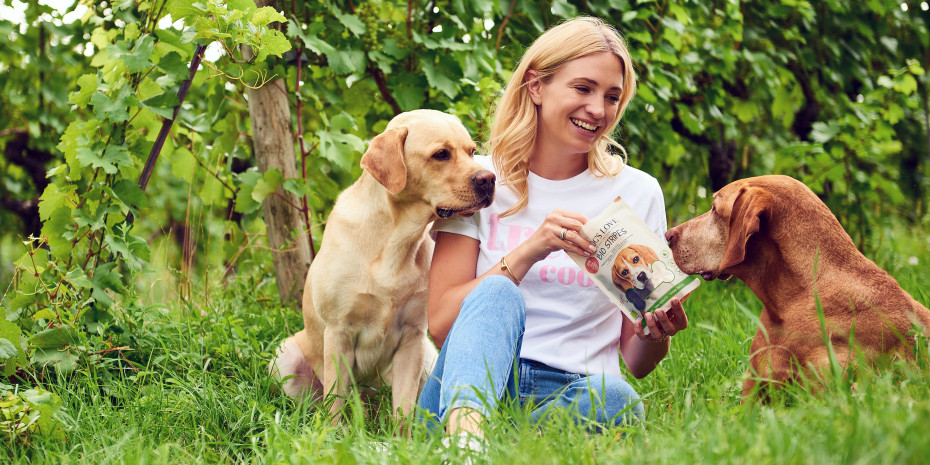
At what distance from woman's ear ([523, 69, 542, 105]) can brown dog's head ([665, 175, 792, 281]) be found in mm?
784

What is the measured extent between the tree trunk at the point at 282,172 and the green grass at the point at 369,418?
234 mm

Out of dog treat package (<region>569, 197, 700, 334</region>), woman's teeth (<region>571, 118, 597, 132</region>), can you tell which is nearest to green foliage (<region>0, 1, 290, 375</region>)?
woman's teeth (<region>571, 118, 597, 132</region>)

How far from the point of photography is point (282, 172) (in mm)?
4176

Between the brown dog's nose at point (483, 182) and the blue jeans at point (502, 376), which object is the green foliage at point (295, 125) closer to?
the blue jeans at point (502, 376)

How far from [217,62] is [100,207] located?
103cm

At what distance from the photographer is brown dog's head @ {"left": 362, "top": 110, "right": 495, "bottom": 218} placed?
2.94 meters

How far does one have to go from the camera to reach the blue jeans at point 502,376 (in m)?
2.37

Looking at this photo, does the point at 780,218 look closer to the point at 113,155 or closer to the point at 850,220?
the point at 113,155

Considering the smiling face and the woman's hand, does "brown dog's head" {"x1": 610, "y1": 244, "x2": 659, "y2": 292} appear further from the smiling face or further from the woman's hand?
the smiling face

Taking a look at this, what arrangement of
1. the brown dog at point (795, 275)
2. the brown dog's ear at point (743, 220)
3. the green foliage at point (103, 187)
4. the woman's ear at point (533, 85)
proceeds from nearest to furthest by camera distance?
the brown dog at point (795, 275) → the brown dog's ear at point (743, 220) → the woman's ear at point (533, 85) → the green foliage at point (103, 187)

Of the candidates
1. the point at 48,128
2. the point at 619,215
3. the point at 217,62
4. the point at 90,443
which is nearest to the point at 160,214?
the point at 48,128

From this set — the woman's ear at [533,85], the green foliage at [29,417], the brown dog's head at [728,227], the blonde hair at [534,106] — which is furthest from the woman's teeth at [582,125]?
the green foliage at [29,417]

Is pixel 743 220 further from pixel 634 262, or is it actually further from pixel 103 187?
pixel 103 187

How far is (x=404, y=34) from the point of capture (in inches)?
169
